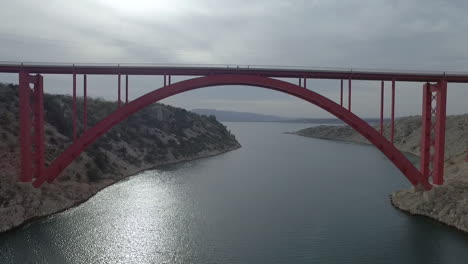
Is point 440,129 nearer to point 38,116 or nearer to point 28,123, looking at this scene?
point 38,116

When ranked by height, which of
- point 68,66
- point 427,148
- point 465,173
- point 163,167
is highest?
point 68,66

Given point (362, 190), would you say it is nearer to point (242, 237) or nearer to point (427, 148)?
point (427, 148)

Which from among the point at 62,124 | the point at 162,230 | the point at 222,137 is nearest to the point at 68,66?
the point at 162,230

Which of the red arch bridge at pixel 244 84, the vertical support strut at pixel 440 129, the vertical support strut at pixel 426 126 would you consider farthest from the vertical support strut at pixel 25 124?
the vertical support strut at pixel 440 129

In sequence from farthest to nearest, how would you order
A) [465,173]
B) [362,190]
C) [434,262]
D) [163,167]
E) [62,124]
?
[163,167] → [62,124] → [362,190] → [465,173] → [434,262]

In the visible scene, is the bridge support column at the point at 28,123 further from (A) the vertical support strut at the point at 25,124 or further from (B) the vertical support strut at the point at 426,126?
(B) the vertical support strut at the point at 426,126
